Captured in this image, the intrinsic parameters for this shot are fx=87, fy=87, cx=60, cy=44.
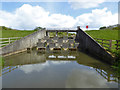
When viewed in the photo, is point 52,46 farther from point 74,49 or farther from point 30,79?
point 30,79

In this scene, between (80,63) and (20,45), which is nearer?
(80,63)

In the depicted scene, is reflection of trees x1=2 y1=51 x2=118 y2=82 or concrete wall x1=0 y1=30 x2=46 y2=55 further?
concrete wall x1=0 y1=30 x2=46 y2=55

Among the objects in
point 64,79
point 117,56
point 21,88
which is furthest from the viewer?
point 117,56

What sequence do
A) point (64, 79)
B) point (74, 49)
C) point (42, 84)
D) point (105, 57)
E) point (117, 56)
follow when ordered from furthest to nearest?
1. point (74, 49)
2. point (105, 57)
3. point (117, 56)
4. point (64, 79)
5. point (42, 84)

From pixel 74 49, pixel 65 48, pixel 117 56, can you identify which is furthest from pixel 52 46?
pixel 117 56

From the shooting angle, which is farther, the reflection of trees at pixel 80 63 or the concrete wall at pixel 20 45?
the concrete wall at pixel 20 45

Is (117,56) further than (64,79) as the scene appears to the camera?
Yes

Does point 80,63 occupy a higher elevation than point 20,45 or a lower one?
lower

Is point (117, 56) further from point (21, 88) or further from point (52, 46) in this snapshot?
point (52, 46)

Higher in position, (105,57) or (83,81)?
(105,57)

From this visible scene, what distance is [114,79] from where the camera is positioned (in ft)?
18.8

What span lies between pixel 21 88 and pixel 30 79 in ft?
3.17

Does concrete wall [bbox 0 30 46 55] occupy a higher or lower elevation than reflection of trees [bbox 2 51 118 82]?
higher

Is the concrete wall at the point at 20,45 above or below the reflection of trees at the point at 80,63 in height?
above
